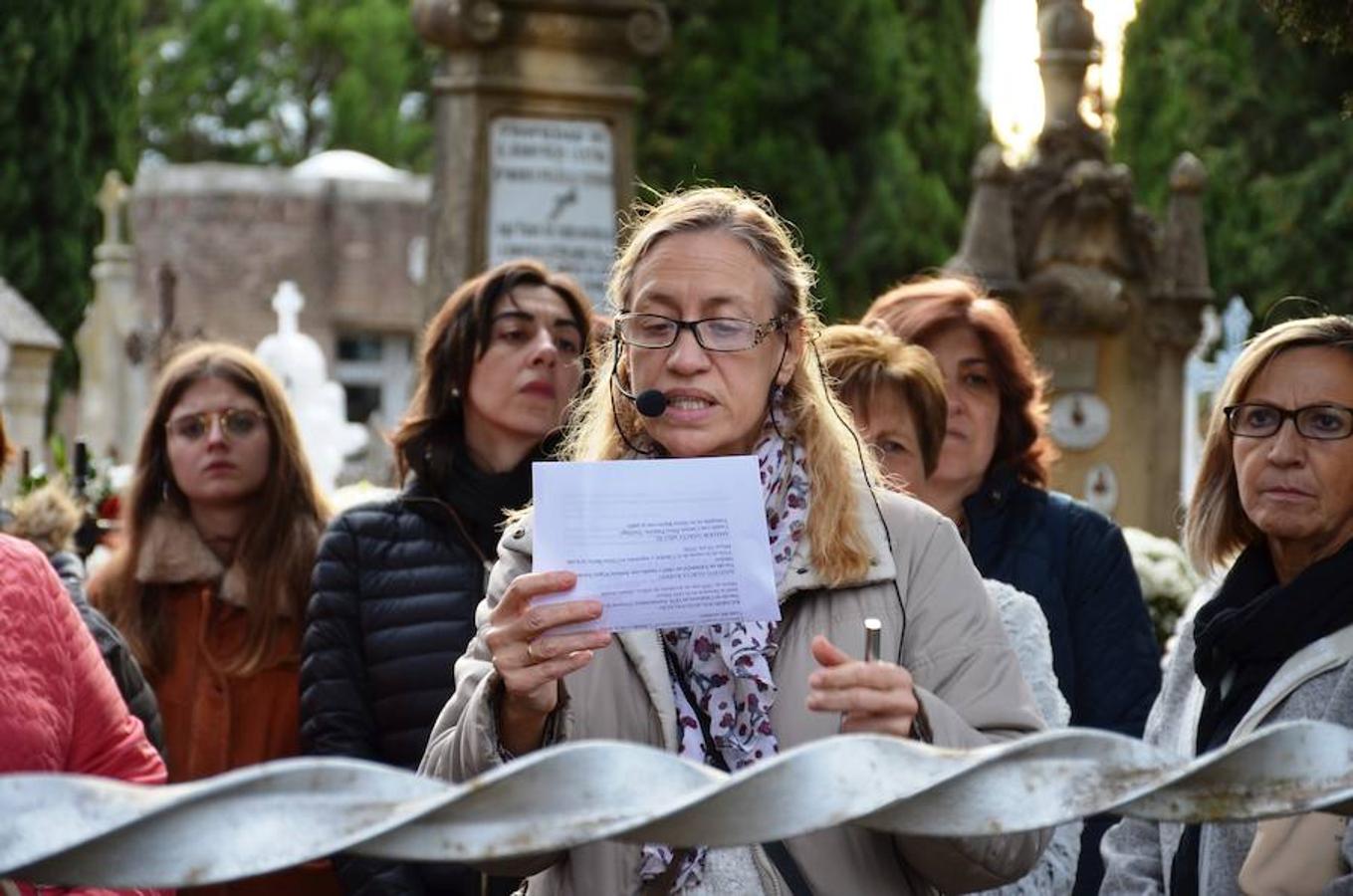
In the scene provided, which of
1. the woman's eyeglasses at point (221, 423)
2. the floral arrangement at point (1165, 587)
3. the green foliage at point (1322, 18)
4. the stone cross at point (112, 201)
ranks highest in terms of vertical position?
the stone cross at point (112, 201)

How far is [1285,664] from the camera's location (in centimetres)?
392

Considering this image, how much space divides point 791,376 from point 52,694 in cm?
121

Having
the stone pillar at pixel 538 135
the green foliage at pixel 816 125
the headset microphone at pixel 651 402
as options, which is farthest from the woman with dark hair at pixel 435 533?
the green foliage at pixel 816 125

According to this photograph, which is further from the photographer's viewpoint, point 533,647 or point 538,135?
point 538,135

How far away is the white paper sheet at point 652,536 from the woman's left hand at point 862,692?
0.48 ft

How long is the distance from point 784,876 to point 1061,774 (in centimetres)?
122

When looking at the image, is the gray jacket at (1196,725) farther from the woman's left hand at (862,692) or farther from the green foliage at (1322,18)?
the green foliage at (1322,18)

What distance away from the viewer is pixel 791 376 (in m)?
3.59

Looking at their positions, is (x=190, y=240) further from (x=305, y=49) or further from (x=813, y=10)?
(x=305, y=49)

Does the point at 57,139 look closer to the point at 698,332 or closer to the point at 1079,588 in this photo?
the point at 1079,588

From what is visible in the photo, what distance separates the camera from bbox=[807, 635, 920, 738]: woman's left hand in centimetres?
299

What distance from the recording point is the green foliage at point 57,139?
93.2 feet

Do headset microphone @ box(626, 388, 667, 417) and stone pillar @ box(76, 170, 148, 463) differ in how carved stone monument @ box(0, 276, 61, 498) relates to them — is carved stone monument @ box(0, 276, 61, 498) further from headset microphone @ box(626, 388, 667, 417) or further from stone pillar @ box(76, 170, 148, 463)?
stone pillar @ box(76, 170, 148, 463)

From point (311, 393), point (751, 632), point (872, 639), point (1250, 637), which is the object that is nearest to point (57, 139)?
point (311, 393)
